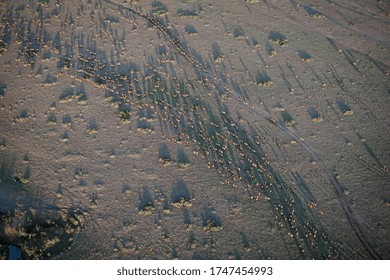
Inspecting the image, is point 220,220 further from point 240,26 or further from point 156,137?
point 240,26

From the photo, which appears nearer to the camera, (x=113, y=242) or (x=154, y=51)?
(x=113, y=242)

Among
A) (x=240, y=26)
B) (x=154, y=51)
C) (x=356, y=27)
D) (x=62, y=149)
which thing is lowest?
(x=62, y=149)

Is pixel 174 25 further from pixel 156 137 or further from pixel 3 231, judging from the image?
pixel 3 231

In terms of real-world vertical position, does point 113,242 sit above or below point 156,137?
below

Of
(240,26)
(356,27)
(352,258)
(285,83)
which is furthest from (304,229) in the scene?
(356,27)

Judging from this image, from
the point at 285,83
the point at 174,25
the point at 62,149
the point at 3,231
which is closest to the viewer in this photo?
the point at 3,231

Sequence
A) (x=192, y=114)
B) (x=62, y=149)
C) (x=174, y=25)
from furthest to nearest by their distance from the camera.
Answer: (x=174, y=25)
(x=192, y=114)
(x=62, y=149)
